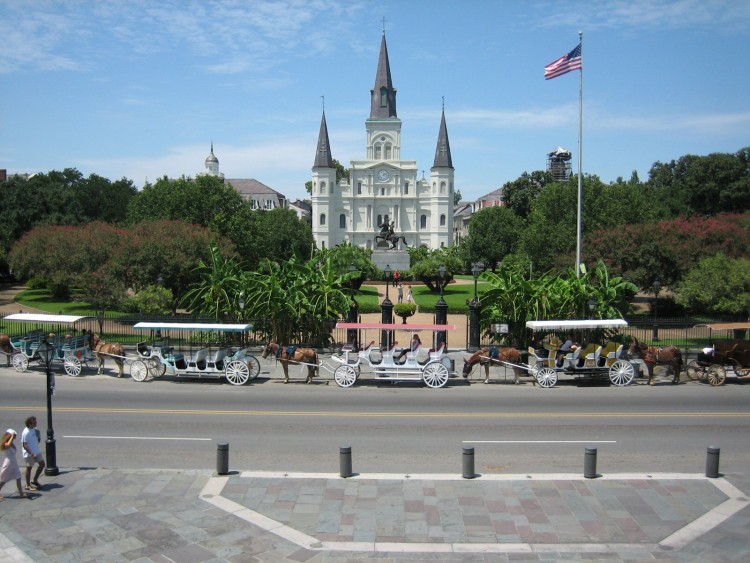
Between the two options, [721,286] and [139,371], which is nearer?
[139,371]

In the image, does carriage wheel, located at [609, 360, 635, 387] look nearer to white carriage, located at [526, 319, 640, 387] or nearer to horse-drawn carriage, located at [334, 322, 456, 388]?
white carriage, located at [526, 319, 640, 387]

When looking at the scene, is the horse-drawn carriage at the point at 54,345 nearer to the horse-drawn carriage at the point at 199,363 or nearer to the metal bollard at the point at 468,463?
the horse-drawn carriage at the point at 199,363

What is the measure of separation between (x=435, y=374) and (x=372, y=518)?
1086 cm

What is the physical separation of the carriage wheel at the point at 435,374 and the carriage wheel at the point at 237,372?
5567mm

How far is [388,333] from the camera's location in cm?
2684

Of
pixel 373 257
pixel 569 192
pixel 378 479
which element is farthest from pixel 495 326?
pixel 373 257

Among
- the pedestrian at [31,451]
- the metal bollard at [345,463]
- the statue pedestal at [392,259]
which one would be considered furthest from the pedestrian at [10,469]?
the statue pedestal at [392,259]

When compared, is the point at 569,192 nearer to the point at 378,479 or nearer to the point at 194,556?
the point at 378,479

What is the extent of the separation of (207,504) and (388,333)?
16288 millimetres

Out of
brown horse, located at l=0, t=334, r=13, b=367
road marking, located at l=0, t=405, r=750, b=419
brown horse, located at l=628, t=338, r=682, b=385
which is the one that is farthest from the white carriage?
brown horse, located at l=0, t=334, r=13, b=367

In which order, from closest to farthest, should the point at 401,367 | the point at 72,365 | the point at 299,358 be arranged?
the point at 401,367, the point at 299,358, the point at 72,365

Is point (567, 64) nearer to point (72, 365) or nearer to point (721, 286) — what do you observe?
point (721, 286)

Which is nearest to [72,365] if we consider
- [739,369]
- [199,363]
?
[199,363]

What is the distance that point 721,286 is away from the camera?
26234mm
